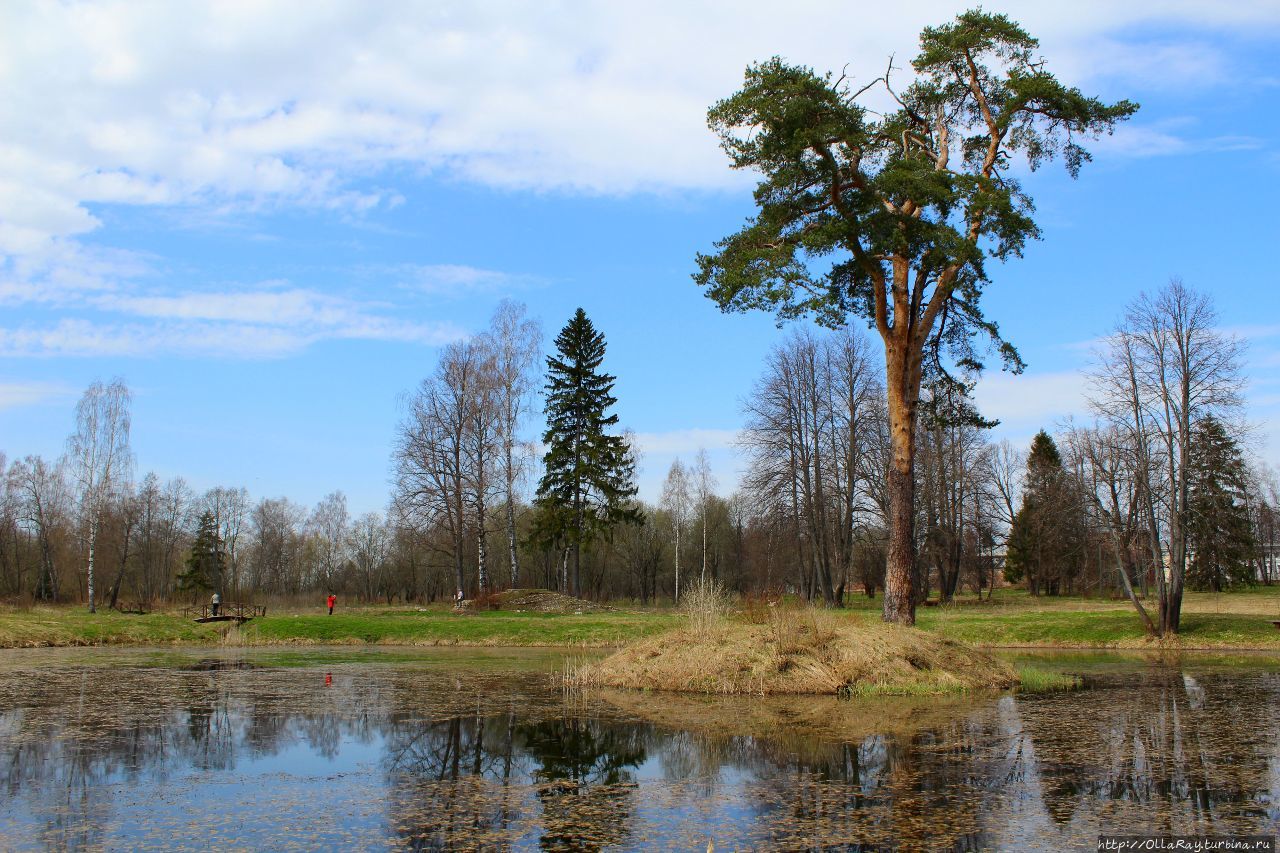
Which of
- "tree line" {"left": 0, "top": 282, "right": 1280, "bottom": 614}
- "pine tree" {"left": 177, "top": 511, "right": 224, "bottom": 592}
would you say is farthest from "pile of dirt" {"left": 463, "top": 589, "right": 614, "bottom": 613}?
"pine tree" {"left": 177, "top": 511, "right": 224, "bottom": 592}

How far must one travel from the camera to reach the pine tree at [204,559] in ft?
206

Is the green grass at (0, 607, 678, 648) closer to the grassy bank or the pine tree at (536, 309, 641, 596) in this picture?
the grassy bank

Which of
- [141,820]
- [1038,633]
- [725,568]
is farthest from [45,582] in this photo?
[141,820]

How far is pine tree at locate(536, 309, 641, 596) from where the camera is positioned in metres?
43.1

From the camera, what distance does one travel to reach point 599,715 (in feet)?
38.4

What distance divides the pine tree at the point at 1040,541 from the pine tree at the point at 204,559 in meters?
54.2

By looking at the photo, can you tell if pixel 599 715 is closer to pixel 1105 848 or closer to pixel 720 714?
pixel 720 714

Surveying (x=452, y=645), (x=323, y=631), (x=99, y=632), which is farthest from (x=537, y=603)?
(x=99, y=632)

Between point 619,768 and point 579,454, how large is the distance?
35.5 m

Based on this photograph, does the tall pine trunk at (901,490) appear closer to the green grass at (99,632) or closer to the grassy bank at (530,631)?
the grassy bank at (530,631)

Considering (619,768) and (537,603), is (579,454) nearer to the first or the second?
(537,603)

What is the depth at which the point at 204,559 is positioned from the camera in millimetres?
64000

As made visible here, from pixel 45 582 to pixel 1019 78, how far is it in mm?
64335

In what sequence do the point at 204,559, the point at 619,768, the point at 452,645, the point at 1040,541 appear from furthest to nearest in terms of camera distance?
1. the point at 204,559
2. the point at 1040,541
3. the point at 452,645
4. the point at 619,768
